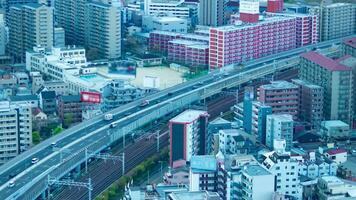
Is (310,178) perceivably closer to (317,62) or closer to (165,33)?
(317,62)

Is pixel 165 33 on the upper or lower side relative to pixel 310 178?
upper

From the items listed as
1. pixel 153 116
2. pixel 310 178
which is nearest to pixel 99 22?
pixel 153 116

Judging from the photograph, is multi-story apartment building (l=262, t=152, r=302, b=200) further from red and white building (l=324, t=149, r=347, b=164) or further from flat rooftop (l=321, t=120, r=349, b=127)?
flat rooftop (l=321, t=120, r=349, b=127)

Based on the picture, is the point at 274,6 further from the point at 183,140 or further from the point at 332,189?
the point at 332,189

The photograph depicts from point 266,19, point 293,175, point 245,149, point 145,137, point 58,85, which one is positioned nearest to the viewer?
point 293,175

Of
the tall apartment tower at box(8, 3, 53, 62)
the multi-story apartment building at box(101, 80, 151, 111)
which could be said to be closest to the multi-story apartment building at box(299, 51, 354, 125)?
the multi-story apartment building at box(101, 80, 151, 111)

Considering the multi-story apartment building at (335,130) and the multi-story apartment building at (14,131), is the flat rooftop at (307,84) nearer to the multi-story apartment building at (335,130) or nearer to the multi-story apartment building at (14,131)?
the multi-story apartment building at (335,130)

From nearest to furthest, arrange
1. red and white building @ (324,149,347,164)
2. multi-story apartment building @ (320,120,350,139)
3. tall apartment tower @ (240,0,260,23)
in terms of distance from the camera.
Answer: red and white building @ (324,149,347,164)
multi-story apartment building @ (320,120,350,139)
tall apartment tower @ (240,0,260,23)
